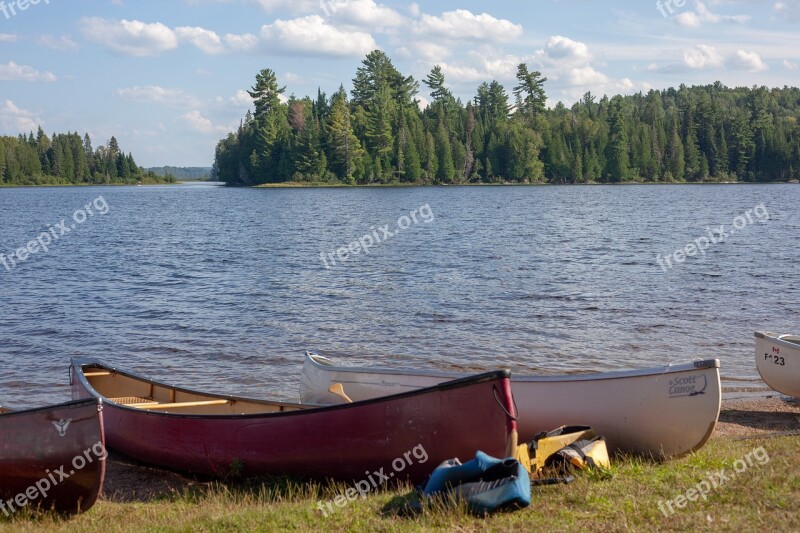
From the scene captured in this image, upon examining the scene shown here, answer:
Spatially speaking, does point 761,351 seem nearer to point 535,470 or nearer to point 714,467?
point 714,467

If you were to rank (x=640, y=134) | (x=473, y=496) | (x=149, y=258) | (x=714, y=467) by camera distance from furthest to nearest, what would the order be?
(x=640, y=134) < (x=149, y=258) < (x=714, y=467) < (x=473, y=496)

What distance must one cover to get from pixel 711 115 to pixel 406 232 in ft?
401

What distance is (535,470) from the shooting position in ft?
28.7

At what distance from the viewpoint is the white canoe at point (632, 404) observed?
9.70 m

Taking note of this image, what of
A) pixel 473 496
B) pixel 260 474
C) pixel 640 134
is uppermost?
pixel 640 134

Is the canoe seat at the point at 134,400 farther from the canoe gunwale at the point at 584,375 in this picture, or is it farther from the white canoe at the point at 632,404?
the white canoe at the point at 632,404

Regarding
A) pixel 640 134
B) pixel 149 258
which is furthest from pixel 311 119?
pixel 149 258

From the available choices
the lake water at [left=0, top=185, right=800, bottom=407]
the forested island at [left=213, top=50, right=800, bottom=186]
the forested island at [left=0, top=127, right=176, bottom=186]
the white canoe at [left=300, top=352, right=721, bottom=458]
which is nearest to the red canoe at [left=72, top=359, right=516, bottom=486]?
the white canoe at [left=300, top=352, right=721, bottom=458]

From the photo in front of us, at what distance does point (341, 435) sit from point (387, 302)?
17.0 meters

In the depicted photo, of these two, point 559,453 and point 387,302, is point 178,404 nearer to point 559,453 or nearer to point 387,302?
point 559,453

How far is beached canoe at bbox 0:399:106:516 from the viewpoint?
884cm

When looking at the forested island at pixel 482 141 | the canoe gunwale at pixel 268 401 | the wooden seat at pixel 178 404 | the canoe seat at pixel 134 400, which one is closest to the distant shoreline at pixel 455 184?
the forested island at pixel 482 141

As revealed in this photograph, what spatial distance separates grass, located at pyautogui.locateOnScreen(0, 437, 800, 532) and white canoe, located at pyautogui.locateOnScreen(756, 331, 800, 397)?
13.7 ft

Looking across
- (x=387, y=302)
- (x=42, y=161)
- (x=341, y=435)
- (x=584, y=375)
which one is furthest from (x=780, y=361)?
(x=42, y=161)
